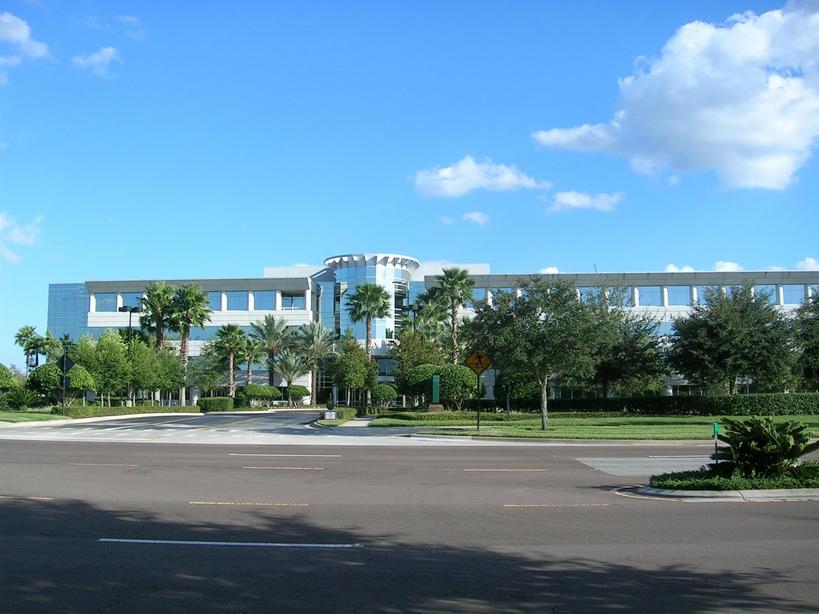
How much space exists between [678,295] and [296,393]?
A: 142 feet

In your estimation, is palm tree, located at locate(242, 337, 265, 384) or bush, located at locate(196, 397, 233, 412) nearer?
bush, located at locate(196, 397, 233, 412)

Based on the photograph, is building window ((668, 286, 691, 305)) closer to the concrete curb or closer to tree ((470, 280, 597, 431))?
tree ((470, 280, 597, 431))

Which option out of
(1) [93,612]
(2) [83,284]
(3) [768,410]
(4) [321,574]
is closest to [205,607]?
(1) [93,612]

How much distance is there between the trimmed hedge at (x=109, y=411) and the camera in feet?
149

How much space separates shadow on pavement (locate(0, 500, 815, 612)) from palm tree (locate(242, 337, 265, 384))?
223 ft

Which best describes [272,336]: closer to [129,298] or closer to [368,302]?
[368,302]

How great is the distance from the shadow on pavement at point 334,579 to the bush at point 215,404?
5733cm

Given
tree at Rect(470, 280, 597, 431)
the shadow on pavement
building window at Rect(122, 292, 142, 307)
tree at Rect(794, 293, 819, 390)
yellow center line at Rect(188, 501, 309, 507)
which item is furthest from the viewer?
building window at Rect(122, 292, 142, 307)

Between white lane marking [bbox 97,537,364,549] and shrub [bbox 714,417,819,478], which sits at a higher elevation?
shrub [bbox 714,417,819,478]

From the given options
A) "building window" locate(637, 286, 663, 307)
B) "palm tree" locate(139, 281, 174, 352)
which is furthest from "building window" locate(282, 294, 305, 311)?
"building window" locate(637, 286, 663, 307)

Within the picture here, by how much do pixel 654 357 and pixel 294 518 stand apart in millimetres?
42860

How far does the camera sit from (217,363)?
77.3 meters

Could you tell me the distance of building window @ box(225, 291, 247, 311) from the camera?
86.4 meters

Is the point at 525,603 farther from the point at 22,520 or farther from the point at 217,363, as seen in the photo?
the point at 217,363
